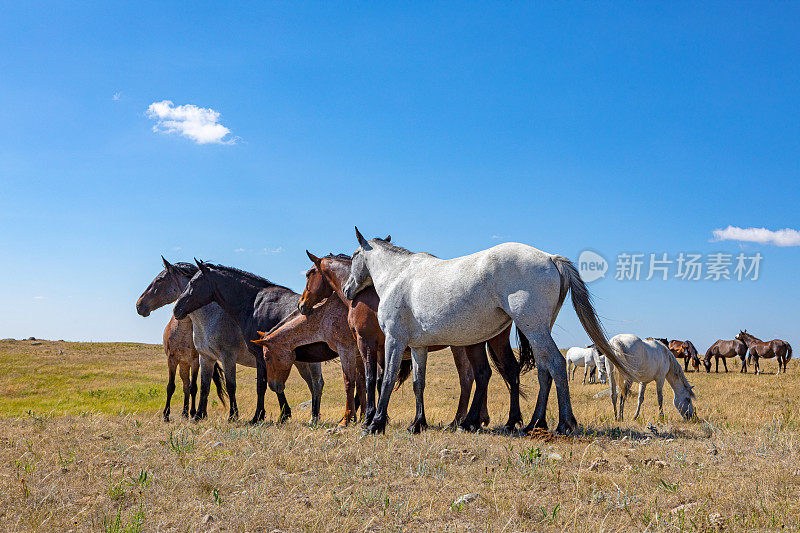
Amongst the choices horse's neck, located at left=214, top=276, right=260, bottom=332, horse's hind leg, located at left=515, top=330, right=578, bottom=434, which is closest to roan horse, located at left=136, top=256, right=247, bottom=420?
horse's neck, located at left=214, top=276, right=260, bottom=332

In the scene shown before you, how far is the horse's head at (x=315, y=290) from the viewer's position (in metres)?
9.59

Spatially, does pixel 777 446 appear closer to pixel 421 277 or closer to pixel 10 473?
pixel 421 277

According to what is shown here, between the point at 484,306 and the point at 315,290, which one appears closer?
the point at 484,306

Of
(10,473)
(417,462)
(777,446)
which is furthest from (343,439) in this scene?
(777,446)

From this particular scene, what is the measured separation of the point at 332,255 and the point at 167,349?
5830mm

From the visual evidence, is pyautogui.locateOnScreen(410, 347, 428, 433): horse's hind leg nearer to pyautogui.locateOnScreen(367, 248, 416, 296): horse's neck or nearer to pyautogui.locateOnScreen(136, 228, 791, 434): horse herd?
pyautogui.locateOnScreen(136, 228, 791, 434): horse herd

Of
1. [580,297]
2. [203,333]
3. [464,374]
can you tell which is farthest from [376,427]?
[203,333]

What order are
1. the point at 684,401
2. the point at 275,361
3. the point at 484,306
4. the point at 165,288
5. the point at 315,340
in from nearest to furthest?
the point at 484,306 → the point at 315,340 → the point at 275,361 → the point at 165,288 → the point at 684,401

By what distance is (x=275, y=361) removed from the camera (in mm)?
9875

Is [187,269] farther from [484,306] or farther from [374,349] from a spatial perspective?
[484,306]

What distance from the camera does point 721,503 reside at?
4.14 m

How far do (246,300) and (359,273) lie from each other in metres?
3.65

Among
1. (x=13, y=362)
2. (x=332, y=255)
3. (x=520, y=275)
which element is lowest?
(x=13, y=362)

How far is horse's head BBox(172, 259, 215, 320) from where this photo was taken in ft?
36.6
